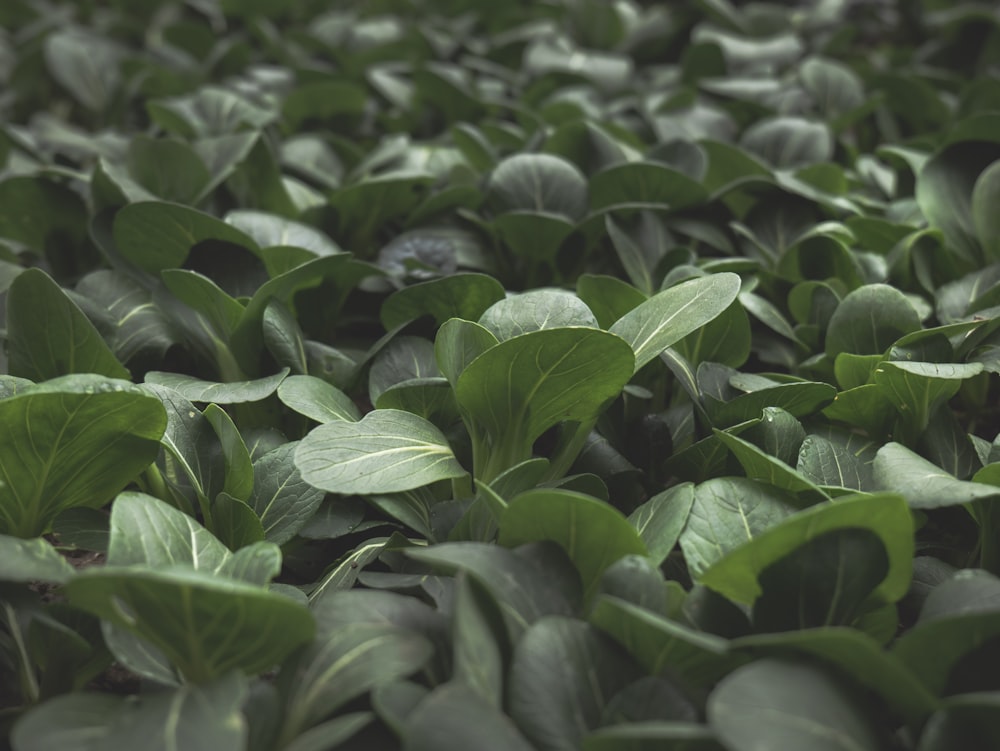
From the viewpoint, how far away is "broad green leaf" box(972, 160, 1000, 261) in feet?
5.17

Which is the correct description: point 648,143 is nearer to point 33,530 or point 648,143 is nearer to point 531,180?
point 531,180

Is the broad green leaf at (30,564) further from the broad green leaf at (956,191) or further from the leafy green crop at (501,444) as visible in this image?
the broad green leaf at (956,191)

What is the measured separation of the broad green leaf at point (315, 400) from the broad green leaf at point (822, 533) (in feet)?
1.65

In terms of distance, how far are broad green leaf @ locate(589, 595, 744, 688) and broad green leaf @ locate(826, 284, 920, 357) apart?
23.4 inches

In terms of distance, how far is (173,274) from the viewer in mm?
1291

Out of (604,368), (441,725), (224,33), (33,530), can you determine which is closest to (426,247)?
(604,368)

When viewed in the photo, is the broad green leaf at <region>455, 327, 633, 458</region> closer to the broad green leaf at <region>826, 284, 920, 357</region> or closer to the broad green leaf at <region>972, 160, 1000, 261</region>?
the broad green leaf at <region>826, 284, 920, 357</region>

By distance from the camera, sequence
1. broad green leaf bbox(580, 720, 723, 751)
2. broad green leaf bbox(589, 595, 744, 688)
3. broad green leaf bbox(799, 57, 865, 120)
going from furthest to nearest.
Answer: broad green leaf bbox(799, 57, 865, 120), broad green leaf bbox(589, 595, 744, 688), broad green leaf bbox(580, 720, 723, 751)

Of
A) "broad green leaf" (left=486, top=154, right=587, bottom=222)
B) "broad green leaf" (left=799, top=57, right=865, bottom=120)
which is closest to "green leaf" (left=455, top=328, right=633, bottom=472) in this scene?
"broad green leaf" (left=486, top=154, right=587, bottom=222)

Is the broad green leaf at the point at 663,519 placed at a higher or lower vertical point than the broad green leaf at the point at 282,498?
higher

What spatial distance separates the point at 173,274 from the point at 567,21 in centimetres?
237

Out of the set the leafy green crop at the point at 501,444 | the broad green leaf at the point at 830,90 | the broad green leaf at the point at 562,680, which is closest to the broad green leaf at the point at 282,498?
the leafy green crop at the point at 501,444

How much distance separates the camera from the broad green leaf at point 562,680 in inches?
32.5

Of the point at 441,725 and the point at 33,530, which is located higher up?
the point at 441,725
